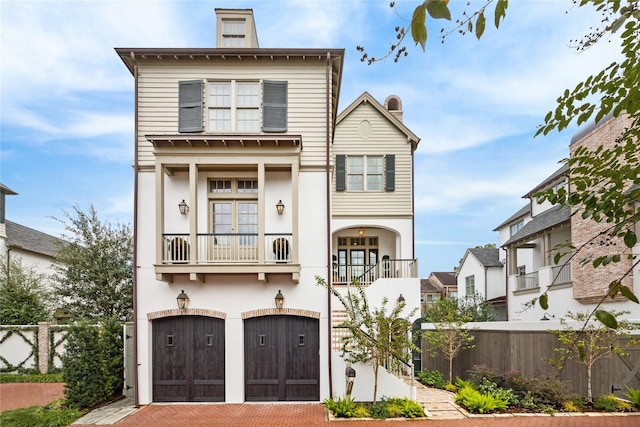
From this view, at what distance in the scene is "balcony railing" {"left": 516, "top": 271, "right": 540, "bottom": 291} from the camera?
2094 centimetres

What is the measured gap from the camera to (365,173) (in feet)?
55.8

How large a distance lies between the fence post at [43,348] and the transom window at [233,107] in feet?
34.6

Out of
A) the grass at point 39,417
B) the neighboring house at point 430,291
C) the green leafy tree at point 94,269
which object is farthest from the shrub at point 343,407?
the neighboring house at point 430,291


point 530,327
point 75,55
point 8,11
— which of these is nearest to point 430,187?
point 530,327

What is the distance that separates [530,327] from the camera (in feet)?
40.1

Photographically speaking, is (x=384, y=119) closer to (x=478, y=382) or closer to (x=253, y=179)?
(x=253, y=179)

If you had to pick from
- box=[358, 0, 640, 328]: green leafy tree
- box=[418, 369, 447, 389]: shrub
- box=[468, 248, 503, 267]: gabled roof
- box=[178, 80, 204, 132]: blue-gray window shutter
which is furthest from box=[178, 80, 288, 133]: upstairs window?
box=[468, 248, 503, 267]: gabled roof

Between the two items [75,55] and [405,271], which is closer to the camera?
[75,55]

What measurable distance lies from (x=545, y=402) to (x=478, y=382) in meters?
1.95

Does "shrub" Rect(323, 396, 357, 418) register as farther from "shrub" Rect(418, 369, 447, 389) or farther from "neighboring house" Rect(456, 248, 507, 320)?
Result: "neighboring house" Rect(456, 248, 507, 320)

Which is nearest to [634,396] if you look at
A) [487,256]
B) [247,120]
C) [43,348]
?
[247,120]

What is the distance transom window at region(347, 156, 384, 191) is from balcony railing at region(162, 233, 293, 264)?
18.3 feet

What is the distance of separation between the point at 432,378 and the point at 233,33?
40.4 feet

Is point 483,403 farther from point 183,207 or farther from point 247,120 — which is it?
point 247,120
